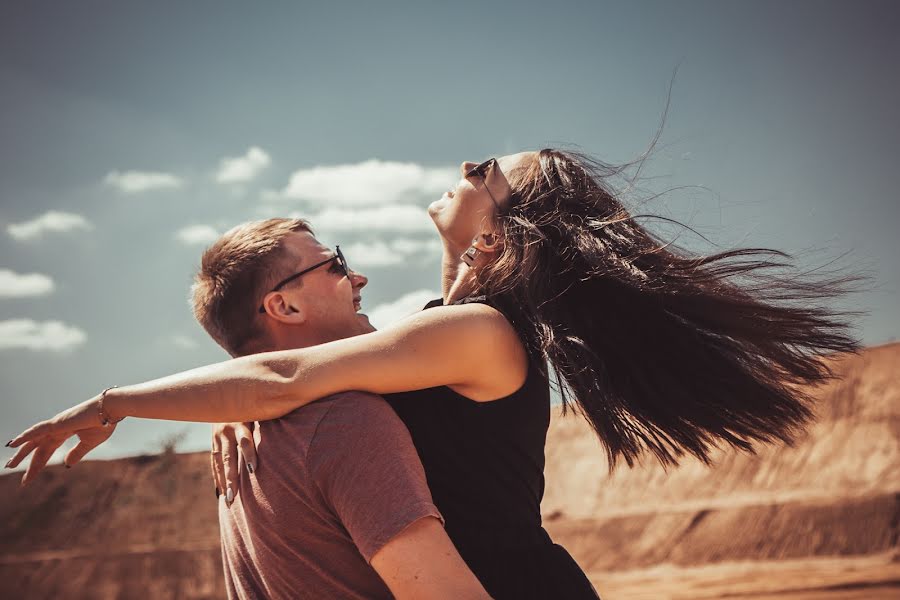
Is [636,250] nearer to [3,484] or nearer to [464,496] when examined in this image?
[464,496]

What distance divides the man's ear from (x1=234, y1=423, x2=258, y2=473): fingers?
46 centimetres

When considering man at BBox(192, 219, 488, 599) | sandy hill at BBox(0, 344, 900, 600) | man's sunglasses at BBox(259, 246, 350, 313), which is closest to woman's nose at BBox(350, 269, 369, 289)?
man's sunglasses at BBox(259, 246, 350, 313)

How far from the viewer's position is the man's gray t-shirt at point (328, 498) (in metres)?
1.74

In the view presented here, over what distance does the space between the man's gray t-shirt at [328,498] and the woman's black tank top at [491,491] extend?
0.26 meters

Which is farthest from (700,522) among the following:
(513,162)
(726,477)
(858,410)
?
(513,162)

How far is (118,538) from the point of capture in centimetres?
3341

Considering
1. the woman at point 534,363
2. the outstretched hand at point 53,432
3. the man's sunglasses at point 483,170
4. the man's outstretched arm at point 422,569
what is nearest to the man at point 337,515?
the man's outstretched arm at point 422,569

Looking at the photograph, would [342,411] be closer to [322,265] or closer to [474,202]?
[322,265]

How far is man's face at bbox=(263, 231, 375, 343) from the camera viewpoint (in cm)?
272

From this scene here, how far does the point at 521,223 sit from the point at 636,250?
1.33 feet

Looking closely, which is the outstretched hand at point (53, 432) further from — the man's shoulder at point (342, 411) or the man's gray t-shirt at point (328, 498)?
the man's shoulder at point (342, 411)

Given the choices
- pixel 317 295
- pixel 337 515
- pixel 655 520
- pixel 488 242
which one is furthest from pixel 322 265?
pixel 655 520

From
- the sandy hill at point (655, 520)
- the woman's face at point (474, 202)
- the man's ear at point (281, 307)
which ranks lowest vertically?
the sandy hill at point (655, 520)

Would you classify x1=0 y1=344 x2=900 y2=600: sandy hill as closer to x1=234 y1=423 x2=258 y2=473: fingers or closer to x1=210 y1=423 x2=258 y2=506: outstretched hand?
x1=210 y1=423 x2=258 y2=506: outstretched hand
